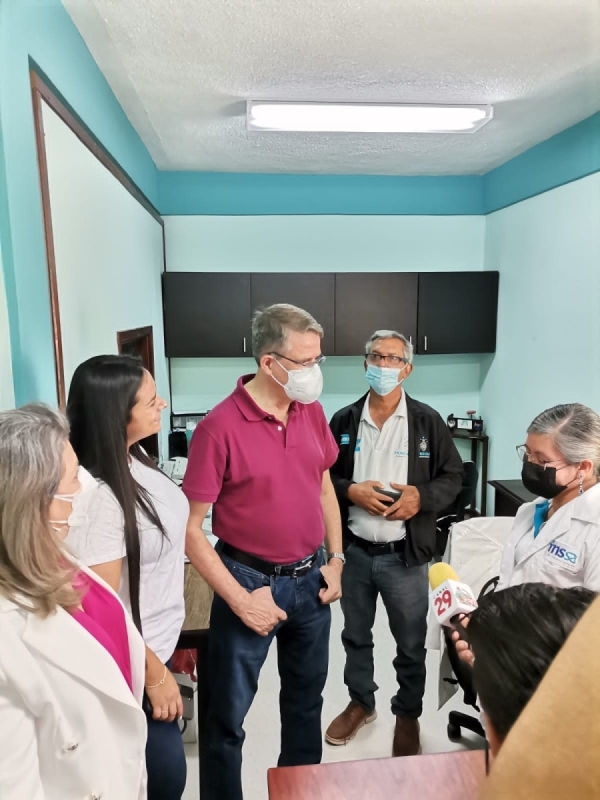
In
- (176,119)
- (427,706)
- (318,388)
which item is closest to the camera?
(318,388)

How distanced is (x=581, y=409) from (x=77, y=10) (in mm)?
2027

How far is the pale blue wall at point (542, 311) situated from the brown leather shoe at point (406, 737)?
1.89 meters

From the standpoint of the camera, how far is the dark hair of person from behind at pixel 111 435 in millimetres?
1113

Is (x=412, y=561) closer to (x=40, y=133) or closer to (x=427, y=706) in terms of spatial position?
(x=427, y=706)

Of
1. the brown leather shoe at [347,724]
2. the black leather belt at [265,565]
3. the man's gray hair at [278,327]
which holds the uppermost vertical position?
the man's gray hair at [278,327]

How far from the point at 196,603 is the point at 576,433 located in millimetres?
1420

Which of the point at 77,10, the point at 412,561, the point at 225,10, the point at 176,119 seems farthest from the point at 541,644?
the point at 176,119

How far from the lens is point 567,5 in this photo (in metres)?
1.63

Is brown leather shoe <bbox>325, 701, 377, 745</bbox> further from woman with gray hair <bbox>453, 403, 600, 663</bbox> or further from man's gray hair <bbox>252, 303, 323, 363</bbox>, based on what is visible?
man's gray hair <bbox>252, 303, 323, 363</bbox>

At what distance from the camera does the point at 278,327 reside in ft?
5.11

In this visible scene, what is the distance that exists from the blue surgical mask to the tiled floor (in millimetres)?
1449

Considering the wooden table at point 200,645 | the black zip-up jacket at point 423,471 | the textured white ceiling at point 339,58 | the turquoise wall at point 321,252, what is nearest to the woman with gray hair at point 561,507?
the black zip-up jacket at point 423,471

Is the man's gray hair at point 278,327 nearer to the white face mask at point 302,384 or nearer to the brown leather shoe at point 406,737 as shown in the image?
the white face mask at point 302,384

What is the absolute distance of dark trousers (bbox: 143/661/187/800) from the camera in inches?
47.7
